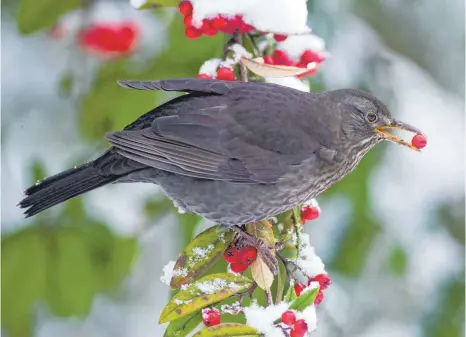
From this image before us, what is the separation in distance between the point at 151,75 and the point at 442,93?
2186 mm

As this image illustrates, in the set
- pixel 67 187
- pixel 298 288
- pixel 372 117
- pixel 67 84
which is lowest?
pixel 298 288

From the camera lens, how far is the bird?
2830mm

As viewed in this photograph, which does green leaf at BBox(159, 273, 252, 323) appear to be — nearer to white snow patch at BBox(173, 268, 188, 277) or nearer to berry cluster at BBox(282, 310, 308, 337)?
white snow patch at BBox(173, 268, 188, 277)

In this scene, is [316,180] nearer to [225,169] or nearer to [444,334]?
[225,169]

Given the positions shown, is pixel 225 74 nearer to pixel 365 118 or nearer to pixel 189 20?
pixel 189 20

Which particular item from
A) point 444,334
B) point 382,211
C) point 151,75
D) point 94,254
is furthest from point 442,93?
point 94,254

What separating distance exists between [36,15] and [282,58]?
4.07ft

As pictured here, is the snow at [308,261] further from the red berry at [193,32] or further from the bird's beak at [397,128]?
the red berry at [193,32]

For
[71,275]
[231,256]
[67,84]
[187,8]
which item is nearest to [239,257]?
[231,256]

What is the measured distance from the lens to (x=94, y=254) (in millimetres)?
3664

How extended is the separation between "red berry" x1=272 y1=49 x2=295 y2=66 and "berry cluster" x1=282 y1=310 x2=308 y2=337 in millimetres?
1083

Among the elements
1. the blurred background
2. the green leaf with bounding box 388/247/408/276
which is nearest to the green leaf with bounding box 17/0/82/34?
the blurred background

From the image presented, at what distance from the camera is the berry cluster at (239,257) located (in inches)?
105

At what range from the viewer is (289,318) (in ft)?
7.61
